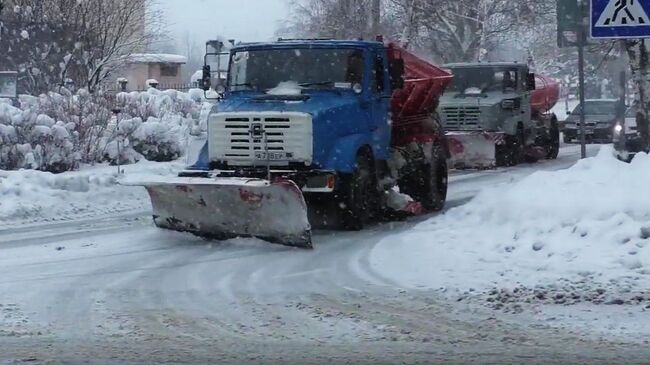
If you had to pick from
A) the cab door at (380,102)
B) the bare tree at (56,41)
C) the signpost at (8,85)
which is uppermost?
the bare tree at (56,41)

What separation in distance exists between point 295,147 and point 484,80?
11675mm

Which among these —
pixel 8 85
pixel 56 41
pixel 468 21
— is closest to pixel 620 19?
pixel 8 85

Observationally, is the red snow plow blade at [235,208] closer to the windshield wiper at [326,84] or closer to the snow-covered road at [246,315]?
the snow-covered road at [246,315]

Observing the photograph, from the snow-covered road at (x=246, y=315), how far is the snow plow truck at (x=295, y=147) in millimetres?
432

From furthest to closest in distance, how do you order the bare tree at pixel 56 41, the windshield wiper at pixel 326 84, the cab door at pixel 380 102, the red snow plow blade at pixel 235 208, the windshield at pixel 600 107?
the windshield at pixel 600 107 → the bare tree at pixel 56 41 → the cab door at pixel 380 102 → the windshield wiper at pixel 326 84 → the red snow plow blade at pixel 235 208

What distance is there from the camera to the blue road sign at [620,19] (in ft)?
33.8

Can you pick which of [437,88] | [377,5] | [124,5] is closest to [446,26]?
[377,5]

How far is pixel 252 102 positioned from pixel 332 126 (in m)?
1.09

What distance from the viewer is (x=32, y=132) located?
17609mm

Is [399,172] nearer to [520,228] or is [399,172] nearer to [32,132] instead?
[520,228]

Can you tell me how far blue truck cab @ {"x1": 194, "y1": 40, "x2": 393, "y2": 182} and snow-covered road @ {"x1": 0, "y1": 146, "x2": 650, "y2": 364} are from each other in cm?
106

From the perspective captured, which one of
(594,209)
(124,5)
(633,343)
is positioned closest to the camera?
(633,343)

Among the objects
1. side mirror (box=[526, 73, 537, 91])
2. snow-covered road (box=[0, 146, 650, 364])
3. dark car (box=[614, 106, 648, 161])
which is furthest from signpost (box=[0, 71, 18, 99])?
dark car (box=[614, 106, 648, 161])

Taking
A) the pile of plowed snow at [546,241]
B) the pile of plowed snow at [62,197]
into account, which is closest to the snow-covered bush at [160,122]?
the pile of plowed snow at [62,197]
